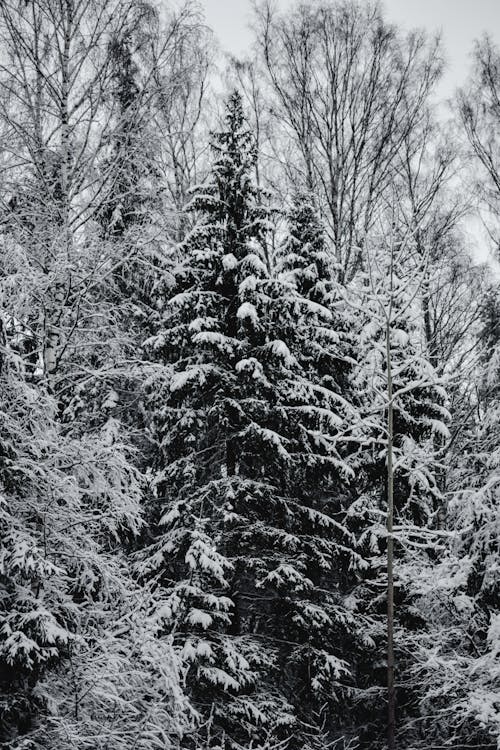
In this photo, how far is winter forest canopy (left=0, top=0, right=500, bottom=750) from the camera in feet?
20.5

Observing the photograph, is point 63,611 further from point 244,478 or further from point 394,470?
point 394,470

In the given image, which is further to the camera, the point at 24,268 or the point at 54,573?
the point at 24,268

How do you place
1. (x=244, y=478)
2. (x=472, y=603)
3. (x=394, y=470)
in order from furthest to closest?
(x=394, y=470) < (x=244, y=478) < (x=472, y=603)

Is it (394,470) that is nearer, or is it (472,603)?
(472,603)

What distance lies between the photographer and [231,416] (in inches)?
450

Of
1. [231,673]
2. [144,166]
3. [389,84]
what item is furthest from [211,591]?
[389,84]

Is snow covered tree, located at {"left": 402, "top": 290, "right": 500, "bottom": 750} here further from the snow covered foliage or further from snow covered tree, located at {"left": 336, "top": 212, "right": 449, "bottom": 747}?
the snow covered foliage

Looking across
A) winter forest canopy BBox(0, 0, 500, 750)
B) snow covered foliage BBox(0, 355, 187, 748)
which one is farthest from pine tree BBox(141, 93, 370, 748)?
snow covered foliage BBox(0, 355, 187, 748)

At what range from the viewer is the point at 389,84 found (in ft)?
55.5

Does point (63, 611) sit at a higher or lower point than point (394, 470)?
lower

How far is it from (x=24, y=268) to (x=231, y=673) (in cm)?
661

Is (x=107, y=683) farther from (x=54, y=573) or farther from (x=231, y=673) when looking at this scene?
(x=231, y=673)

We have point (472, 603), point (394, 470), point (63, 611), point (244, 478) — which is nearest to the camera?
point (63, 611)

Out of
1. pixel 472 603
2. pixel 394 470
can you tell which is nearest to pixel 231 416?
pixel 394 470
